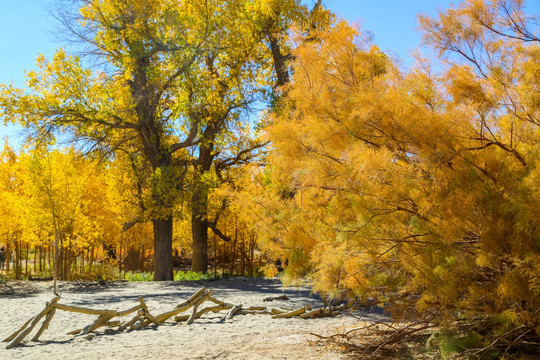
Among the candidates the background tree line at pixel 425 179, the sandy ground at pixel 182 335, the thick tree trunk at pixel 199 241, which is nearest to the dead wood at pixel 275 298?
the sandy ground at pixel 182 335

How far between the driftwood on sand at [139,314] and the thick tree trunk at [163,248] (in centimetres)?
836

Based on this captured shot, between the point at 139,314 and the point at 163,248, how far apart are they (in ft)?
31.8

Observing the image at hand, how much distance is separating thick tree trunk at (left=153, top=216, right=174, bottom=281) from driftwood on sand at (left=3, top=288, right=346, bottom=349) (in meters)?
8.36

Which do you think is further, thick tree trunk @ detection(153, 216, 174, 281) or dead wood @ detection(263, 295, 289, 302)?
thick tree trunk @ detection(153, 216, 174, 281)

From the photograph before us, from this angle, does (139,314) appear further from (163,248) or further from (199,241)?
(199,241)

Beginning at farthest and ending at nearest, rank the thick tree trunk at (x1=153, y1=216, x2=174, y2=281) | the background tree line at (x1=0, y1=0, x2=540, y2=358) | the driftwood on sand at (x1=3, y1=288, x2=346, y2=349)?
the thick tree trunk at (x1=153, y1=216, x2=174, y2=281)
the driftwood on sand at (x1=3, y1=288, x2=346, y2=349)
the background tree line at (x1=0, y1=0, x2=540, y2=358)

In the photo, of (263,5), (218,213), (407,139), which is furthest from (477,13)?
(218,213)

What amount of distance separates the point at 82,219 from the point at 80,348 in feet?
46.8

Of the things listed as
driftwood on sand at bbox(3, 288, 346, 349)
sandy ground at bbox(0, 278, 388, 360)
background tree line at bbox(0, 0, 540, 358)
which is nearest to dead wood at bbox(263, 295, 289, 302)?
sandy ground at bbox(0, 278, 388, 360)

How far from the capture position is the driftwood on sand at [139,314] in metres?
7.74

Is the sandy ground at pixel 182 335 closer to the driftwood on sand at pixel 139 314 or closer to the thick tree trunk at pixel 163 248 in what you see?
the driftwood on sand at pixel 139 314

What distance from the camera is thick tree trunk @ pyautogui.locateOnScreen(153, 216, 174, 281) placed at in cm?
1797

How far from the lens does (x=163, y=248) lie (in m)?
18.1

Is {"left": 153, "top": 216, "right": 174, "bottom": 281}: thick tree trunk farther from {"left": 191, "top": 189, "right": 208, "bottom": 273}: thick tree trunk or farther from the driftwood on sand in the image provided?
the driftwood on sand
